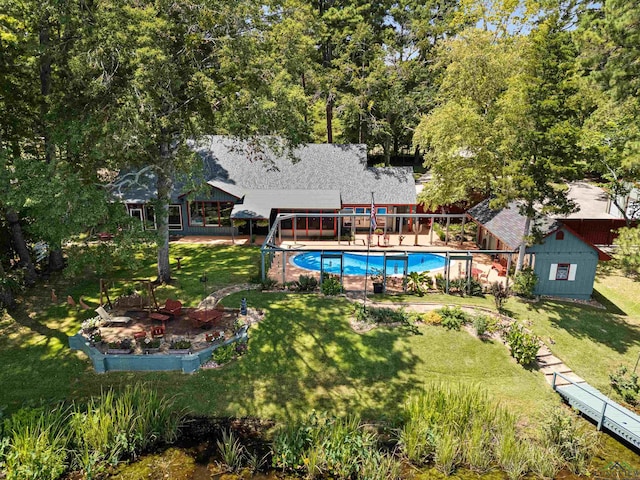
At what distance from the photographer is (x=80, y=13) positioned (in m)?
15.6

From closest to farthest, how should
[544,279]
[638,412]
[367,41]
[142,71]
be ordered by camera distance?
[638,412]
[142,71]
[544,279]
[367,41]

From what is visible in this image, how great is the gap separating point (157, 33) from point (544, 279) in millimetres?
19733

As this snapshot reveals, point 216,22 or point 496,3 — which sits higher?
point 496,3

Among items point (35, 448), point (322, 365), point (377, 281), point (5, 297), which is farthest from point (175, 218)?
point (35, 448)

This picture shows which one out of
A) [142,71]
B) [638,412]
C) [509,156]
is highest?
[142,71]

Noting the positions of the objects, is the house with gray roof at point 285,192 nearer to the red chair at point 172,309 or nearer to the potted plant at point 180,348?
the red chair at point 172,309

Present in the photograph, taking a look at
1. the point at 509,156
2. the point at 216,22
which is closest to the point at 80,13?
the point at 216,22

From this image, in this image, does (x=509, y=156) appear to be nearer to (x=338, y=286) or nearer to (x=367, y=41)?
(x=338, y=286)

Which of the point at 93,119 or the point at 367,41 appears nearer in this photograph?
the point at 93,119

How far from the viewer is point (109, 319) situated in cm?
1609

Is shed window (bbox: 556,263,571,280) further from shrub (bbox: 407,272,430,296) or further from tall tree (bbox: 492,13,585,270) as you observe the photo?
shrub (bbox: 407,272,430,296)

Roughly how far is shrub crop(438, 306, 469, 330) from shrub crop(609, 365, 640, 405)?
5212 millimetres

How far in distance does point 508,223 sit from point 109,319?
779 inches

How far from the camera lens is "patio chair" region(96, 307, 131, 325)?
52.6 feet
